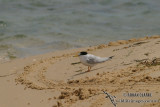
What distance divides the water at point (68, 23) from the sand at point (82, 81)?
224 centimetres

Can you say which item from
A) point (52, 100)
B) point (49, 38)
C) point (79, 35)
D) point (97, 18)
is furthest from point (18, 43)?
point (52, 100)

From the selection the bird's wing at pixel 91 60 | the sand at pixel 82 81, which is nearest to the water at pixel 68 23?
the sand at pixel 82 81

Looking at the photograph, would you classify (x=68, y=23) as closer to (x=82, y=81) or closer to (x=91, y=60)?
(x=91, y=60)

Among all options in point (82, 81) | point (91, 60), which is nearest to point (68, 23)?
point (91, 60)

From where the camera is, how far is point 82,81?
232 inches

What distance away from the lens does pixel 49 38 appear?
426 inches

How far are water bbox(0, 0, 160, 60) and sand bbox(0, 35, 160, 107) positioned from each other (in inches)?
88.3

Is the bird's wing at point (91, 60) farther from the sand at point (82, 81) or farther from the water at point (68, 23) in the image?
the water at point (68, 23)

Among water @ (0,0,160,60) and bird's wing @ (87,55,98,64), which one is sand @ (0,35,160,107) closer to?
bird's wing @ (87,55,98,64)

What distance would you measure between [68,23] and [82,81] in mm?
6798

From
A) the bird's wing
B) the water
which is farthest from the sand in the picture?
the water

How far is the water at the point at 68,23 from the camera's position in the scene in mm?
10281

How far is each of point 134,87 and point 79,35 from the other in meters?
6.18

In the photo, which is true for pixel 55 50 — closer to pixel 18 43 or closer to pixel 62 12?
pixel 18 43
